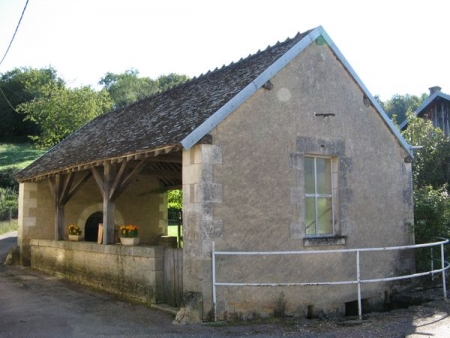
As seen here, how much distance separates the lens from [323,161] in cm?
910

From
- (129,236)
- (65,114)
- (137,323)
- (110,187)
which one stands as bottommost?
(137,323)

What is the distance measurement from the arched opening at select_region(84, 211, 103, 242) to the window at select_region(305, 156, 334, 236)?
298 inches

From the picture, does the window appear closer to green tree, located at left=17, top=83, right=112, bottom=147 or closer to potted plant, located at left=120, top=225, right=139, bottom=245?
potted plant, located at left=120, top=225, right=139, bottom=245

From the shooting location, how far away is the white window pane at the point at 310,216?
8.62 meters

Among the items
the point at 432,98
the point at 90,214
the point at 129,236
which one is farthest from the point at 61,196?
the point at 432,98

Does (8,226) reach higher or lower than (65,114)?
lower

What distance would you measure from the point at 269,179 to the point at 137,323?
10.1 feet

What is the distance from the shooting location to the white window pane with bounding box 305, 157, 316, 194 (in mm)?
8733

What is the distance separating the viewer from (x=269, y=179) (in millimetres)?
8016

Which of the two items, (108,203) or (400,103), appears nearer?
(108,203)

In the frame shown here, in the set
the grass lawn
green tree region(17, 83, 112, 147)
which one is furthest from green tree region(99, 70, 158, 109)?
the grass lawn

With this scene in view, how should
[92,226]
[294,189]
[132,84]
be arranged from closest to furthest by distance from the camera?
[294,189] → [92,226] → [132,84]

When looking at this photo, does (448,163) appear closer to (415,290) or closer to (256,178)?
(415,290)

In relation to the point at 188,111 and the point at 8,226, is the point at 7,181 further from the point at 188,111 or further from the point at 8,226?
the point at 188,111
